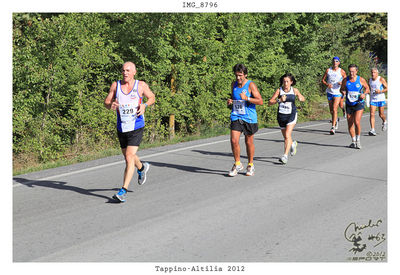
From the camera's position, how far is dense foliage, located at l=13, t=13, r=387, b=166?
35.4 feet

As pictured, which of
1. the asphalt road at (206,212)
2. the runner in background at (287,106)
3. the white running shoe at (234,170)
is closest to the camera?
the asphalt road at (206,212)

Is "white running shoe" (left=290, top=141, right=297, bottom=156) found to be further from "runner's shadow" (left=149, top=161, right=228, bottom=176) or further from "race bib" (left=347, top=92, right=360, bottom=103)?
"race bib" (left=347, top=92, right=360, bottom=103)

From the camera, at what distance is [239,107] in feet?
28.2

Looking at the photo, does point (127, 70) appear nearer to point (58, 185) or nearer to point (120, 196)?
point (120, 196)

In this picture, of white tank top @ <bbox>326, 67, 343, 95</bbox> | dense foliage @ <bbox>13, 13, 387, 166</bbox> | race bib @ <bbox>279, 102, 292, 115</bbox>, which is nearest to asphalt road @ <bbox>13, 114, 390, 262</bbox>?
race bib @ <bbox>279, 102, 292, 115</bbox>

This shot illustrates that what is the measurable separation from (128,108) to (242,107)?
2.28 metres

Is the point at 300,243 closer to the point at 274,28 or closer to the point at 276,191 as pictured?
the point at 276,191

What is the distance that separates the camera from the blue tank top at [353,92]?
37.8 ft

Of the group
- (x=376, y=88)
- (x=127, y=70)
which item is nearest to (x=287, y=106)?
(x=127, y=70)

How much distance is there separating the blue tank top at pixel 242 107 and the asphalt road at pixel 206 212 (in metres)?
1.02

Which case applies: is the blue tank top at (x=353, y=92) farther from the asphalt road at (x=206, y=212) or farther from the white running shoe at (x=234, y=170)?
the white running shoe at (x=234, y=170)

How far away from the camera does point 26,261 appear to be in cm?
500

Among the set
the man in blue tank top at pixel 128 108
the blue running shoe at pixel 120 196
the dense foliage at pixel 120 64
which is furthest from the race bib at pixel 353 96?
the blue running shoe at pixel 120 196

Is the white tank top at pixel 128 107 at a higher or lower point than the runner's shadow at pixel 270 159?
higher
